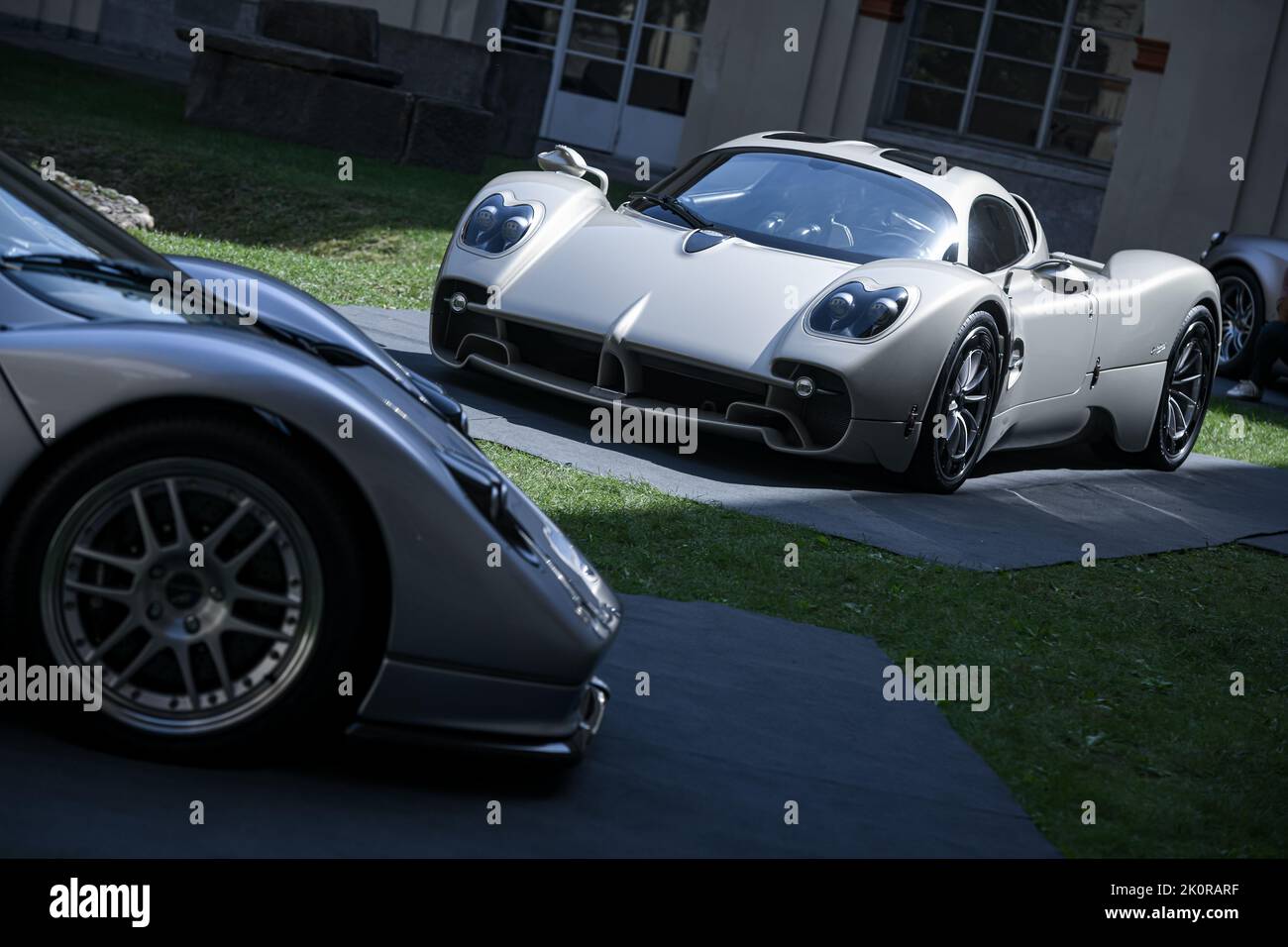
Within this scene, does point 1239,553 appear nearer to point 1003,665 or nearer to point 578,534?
point 1003,665

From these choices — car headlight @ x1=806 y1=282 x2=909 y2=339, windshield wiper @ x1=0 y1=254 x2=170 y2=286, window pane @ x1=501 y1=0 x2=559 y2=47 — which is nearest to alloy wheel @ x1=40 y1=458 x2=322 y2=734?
windshield wiper @ x1=0 y1=254 x2=170 y2=286

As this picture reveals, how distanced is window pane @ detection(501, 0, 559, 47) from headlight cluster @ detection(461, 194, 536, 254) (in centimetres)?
1481

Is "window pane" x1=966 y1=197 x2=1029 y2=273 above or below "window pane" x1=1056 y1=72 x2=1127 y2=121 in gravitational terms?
below

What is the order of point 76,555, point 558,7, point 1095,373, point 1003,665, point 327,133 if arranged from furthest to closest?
point 558,7
point 327,133
point 1095,373
point 1003,665
point 76,555

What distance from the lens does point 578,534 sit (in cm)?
477

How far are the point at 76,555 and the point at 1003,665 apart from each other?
2.57m

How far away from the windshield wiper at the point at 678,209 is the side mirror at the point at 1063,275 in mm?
1462

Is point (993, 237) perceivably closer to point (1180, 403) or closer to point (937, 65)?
point (1180, 403)

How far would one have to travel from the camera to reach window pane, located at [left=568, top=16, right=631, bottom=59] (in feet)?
67.6

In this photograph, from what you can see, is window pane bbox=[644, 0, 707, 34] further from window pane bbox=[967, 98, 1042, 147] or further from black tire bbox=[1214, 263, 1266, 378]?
black tire bbox=[1214, 263, 1266, 378]

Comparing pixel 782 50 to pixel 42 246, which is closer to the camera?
pixel 42 246

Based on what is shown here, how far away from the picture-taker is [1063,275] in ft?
23.4

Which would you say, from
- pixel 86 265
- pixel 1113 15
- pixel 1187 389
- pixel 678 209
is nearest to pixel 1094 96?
pixel 1113 15

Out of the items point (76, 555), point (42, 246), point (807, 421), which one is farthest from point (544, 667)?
point (807, 421)
